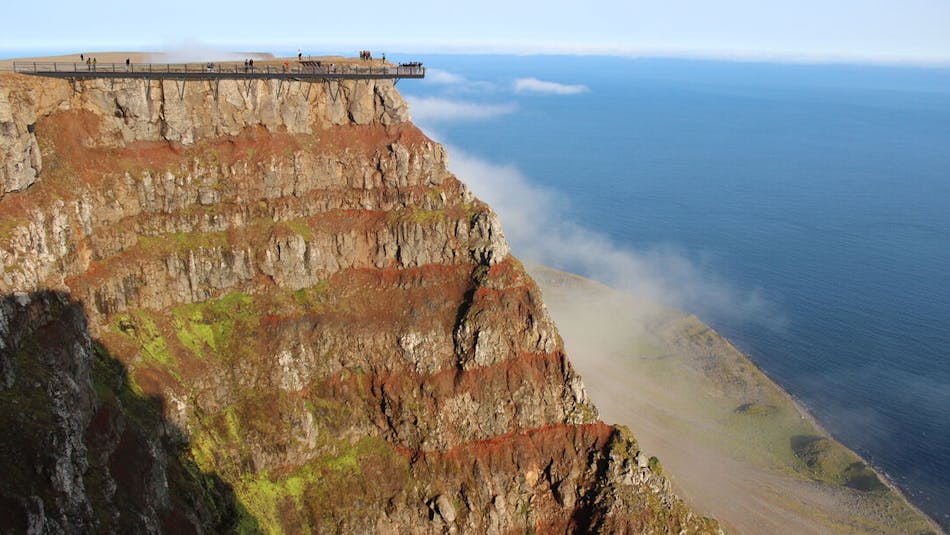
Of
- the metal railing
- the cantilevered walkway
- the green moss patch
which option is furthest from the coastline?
the cantilevered walkway

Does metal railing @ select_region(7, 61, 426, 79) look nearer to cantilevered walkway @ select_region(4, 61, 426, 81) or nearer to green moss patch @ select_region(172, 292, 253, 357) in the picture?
cantilevered walkway @ select_region(4, 61, 426, 81)

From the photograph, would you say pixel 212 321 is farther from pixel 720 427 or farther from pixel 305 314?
pixel 720 427

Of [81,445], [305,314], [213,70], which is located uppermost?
[213,70]

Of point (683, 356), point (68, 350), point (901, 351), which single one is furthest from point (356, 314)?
point (901, 351)

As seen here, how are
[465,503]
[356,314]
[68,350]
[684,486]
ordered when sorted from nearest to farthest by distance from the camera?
1. [68,350]
2. [465,503]
3. [356,314]
4. [684,486]

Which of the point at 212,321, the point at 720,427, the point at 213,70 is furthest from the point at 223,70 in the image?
the point at 720,427

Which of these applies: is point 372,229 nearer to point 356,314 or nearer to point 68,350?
point 356,314
